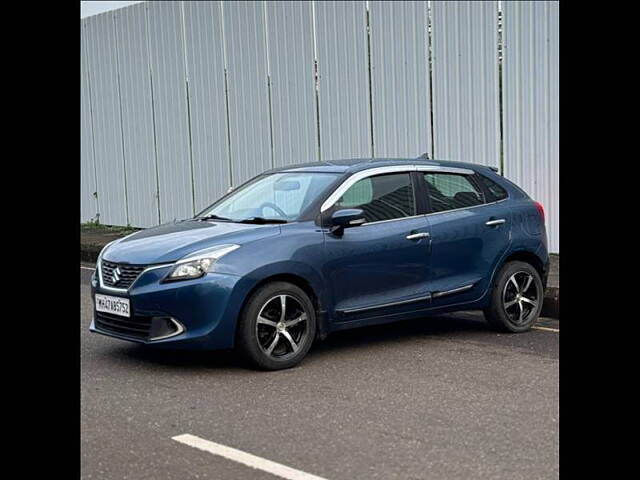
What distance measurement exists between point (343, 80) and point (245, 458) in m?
10.4

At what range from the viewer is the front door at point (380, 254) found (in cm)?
689

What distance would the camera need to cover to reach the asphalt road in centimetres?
445

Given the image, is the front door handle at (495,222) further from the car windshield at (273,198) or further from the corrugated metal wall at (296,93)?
the corrugated metal wall at (296,93)

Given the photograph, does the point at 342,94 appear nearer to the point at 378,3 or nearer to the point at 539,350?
the point at 378,3

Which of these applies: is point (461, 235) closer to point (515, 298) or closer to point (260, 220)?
point (515, 298)

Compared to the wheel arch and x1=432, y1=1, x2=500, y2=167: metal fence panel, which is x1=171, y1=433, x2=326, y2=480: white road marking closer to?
the wheel arch

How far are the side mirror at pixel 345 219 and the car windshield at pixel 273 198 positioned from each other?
1.01 feet

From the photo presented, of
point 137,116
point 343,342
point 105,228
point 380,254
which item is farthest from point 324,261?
point 105,228

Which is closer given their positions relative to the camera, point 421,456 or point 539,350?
point 421,456

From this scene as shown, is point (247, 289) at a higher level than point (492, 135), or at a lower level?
lower
